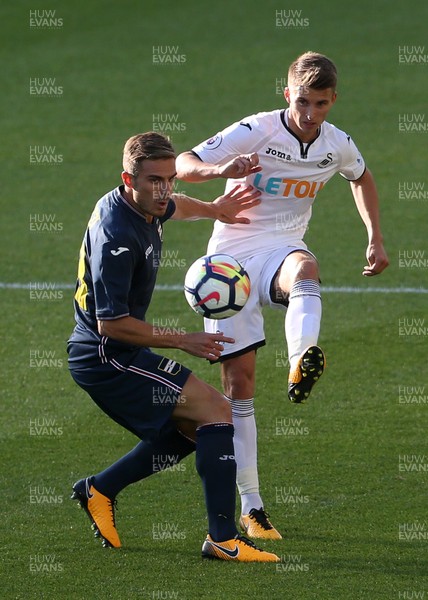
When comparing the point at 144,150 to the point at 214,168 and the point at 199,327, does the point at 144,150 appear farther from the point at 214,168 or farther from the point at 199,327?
the point at 199,327

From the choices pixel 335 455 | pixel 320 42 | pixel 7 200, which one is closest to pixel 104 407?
pixel 335 455

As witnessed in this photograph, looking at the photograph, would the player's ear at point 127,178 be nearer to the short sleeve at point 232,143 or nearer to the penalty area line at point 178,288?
the short sleeve at point 232,143

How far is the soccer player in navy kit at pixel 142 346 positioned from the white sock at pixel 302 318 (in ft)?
1.72

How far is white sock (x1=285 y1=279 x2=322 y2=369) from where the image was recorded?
6387mm

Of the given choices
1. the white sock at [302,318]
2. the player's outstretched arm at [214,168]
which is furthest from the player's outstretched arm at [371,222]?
the player's outstretched arm at [214,168]

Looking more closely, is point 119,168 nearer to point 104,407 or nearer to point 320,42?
point 320,42

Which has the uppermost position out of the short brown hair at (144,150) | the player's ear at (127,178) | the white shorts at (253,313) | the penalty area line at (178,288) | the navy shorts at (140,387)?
the short brown hair at (144,150)

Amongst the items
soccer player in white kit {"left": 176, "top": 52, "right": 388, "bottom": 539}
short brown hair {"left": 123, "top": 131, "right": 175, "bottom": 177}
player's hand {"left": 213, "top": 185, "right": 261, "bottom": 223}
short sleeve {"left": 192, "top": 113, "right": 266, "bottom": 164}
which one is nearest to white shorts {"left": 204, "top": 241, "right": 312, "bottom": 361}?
soccer player in white kit {"left": 176, "top": 52, "right": 388, "bottom": 539}

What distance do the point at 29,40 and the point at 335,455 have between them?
17132 millimetres

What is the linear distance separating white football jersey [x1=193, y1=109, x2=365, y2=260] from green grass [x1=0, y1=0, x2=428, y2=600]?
5.08ft

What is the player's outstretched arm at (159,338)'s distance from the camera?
587cm

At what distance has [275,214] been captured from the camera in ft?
24.1

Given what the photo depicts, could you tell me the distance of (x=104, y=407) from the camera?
6.35 m

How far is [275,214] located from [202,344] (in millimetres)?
1710
